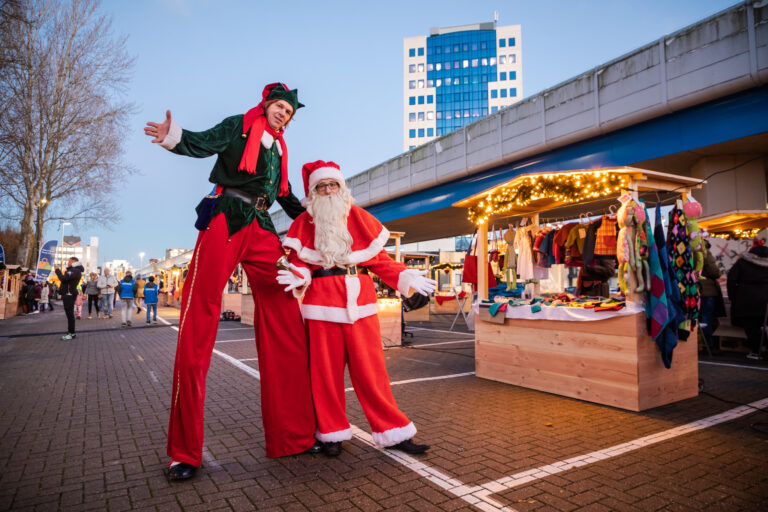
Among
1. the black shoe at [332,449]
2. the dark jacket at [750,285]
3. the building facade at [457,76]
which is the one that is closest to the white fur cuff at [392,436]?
the black shoe at [332,449]

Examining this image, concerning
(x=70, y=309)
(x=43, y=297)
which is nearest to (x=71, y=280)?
(x=70, y=309)

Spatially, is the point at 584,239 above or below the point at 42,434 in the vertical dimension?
above

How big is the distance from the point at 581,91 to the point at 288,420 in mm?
12339

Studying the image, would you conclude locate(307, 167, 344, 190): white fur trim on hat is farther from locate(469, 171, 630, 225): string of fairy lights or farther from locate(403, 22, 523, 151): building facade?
locate(403, 22, 523, 151): building facade

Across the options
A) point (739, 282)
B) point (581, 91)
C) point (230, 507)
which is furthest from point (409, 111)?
point (230, 507)

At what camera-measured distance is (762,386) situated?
5586 millimetres

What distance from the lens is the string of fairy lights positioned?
544cm

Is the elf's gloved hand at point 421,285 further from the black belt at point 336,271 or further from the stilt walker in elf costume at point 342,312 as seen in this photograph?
the black belt at point 336,271

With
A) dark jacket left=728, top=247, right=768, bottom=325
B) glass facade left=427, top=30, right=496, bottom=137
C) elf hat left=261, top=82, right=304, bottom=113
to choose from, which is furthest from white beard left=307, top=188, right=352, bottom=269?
glass facade left=427, top=30, right=496, bottom=137

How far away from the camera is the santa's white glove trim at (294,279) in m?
3.06

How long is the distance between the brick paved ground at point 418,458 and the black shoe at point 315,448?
8 centimetres

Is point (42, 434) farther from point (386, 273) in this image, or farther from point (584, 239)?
point (584, 239)

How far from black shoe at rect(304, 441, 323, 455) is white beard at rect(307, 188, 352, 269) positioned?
136cm

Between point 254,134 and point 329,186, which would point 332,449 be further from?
point 254,134
